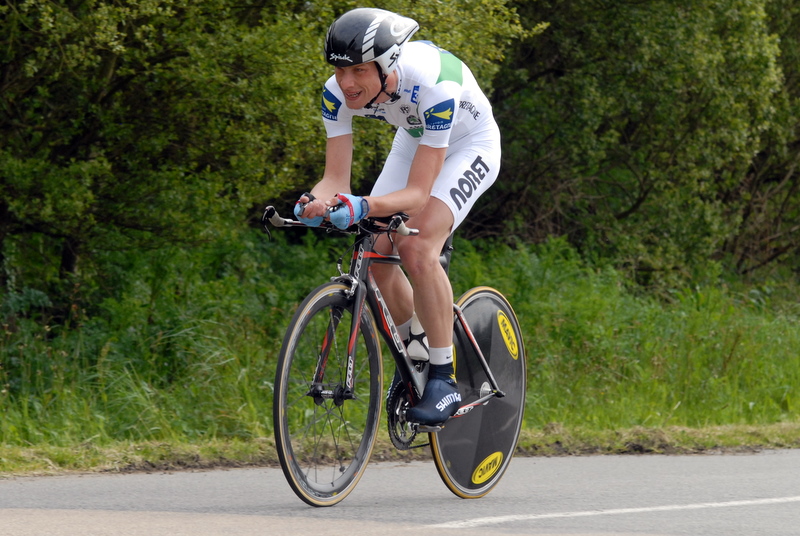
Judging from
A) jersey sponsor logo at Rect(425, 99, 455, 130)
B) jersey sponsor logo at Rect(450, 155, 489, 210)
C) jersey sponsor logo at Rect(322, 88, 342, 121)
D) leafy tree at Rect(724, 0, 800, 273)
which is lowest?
leafy tree at Rect(724, 0, 800, 273)

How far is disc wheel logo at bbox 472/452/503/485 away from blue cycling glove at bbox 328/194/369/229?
1.68m

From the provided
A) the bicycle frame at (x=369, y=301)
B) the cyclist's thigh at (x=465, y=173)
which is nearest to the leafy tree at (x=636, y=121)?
the cyclist's thigh at (x=465, y=173)

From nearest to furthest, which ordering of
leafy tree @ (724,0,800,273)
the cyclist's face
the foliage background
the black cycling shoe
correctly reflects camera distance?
the cyclist's face → the black cycling shoe → the foliage background → leafy tree @ (724,0,800,273)

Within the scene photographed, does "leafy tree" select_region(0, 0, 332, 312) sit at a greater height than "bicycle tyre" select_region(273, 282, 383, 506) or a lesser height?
lesser

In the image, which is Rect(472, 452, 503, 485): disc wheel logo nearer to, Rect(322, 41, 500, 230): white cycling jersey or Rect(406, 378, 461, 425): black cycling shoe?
Rect(406, 378, 461, 425): black cycling shoe

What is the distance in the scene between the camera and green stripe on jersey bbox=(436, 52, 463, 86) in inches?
188

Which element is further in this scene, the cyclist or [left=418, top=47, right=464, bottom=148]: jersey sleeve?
[left=418, top=47, right=464, bottom=148]: jersey sleeve

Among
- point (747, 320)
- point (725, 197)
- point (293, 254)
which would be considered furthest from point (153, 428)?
point (725, 197)

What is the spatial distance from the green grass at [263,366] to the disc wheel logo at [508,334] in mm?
1196

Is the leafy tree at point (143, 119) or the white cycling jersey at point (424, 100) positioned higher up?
the white cycling jersey at point (424, 100)

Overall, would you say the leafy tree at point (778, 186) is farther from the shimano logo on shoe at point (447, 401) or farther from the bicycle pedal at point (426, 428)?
the bicycle pedal at point (426, 428)

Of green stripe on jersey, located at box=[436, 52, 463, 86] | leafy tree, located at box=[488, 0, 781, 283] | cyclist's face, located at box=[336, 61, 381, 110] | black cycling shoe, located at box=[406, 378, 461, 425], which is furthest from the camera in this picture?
leafy tree, located at box=[488, 0, 781, 283]

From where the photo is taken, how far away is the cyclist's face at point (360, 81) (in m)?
4.54

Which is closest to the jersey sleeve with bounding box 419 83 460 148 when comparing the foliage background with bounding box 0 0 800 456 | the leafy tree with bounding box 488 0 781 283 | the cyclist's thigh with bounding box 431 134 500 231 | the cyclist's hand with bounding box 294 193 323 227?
the cyclist's thigh with bounding box 431 134 500 231
